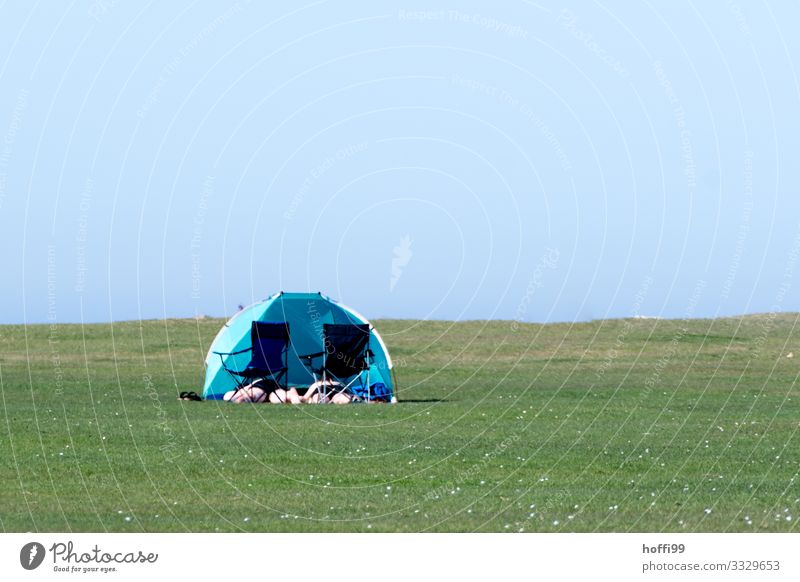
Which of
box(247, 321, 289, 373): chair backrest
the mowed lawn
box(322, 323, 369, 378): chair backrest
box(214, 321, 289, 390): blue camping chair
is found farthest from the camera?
box(247, 321, 289, 373): chair backrest

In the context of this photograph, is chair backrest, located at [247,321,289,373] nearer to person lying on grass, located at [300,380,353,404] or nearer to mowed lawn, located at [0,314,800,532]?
person lying on grass, located at [300,380,353,404]

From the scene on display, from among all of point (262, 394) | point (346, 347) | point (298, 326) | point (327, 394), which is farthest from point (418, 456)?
point (298, 326)

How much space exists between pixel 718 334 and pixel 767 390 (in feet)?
64.4

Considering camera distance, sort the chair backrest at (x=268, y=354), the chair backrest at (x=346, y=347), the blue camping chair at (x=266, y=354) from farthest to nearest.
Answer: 1. the chair backrest at (x=268, y=354)
2. the blue camping chair at (x=266, y=354)
3. the chair backrest at (x=346, y=347)

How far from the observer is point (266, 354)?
3091cm

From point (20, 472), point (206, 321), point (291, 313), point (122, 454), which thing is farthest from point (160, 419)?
point (206, 321)

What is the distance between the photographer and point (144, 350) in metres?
46.8

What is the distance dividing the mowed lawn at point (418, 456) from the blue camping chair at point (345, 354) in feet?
5.14

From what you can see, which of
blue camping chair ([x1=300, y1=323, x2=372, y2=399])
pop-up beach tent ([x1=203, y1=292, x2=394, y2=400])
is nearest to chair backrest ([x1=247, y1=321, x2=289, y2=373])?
pop-up beach tent ([x1=203, y1=292, x2=394, y2=400])

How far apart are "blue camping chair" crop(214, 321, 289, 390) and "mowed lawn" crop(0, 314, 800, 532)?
178 cm

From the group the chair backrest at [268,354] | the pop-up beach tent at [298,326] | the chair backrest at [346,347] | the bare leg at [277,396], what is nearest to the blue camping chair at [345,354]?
the chair backrest at [346,347]

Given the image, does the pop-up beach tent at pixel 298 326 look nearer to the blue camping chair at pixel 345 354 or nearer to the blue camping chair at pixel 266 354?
the blue camping chair at pixel 266 354

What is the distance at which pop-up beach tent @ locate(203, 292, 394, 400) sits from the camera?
1204 inches

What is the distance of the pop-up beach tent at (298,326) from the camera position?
3059cm
